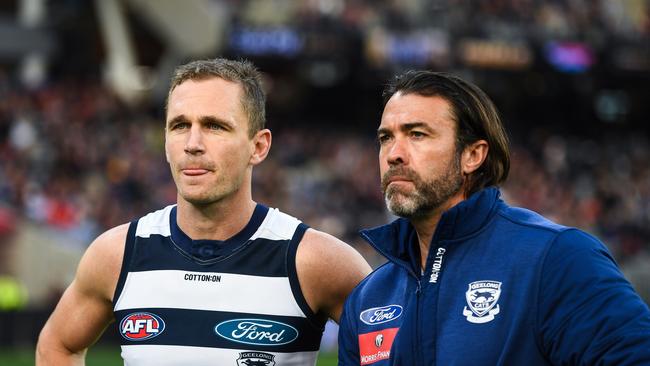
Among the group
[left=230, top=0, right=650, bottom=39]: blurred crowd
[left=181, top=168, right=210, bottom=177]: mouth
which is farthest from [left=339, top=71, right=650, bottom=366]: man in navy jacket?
[left=230, top=0, right=650, bottom=39]: blurred crowd

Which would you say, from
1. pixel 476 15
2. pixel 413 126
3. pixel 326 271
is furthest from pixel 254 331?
pixel 476 15

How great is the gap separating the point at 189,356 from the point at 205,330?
0.12 m

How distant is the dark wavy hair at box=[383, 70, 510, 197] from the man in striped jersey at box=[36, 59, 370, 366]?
0.80m

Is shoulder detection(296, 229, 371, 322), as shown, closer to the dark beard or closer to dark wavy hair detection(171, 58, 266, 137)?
dark wavy hair detection(171, 58, 266, 137)

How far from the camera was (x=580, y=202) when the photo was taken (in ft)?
86.4

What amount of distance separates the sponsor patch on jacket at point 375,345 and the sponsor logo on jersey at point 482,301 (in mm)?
347

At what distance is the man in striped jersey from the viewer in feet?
14.5

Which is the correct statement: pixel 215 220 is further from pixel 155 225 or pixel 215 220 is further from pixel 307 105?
pixel 307 105

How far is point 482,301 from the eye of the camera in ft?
11.9

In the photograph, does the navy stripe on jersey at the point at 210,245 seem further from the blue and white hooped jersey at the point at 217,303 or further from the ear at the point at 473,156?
the ear at the point at 473,156

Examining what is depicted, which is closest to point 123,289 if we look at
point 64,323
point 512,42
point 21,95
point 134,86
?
point 64,323

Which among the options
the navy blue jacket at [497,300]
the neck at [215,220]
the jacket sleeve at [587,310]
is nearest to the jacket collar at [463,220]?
the navy blue jacket at [497,300]

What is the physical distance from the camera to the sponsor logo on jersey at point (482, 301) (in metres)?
3.60

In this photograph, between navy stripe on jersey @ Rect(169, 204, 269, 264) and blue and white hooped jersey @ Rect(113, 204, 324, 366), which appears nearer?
blue and white hooped jersey @ Rect(113, 204, 324, 366)
